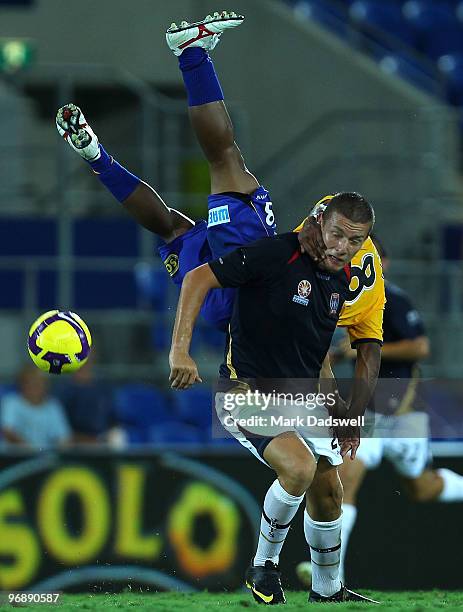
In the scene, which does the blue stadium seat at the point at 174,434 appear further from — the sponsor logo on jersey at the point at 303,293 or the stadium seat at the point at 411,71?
the stadium seat at the point at 411,71

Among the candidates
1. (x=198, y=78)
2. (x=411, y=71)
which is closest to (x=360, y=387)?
(x=198, y=78)

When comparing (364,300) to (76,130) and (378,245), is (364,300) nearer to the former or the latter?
(378,245)

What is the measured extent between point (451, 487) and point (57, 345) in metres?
3.50

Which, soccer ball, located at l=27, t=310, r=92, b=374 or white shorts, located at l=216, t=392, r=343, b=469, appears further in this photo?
soccer ball, located at l=27, t=310, r=92, b=374

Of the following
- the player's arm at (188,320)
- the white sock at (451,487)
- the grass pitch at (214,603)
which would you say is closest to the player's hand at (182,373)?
the player's arm at (188,320)

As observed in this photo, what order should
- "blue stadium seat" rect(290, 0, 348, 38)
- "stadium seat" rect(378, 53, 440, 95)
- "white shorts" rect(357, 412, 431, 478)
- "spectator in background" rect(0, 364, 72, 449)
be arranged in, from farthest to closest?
"blue stadium seat" rect(290, 0, 348, 38) → "stadium seat" rect(378, 53, 440, 95) → "spectator in background" rect(0, 364, 72, 449) → "white shorts" rect(357, 412, 431, 478)

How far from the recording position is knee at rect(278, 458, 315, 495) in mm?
6137

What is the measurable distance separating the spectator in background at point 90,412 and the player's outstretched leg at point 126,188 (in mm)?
3441

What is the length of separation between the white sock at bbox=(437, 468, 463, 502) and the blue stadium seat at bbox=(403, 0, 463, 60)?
8950 millimetres

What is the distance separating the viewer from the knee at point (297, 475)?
20.1 feet

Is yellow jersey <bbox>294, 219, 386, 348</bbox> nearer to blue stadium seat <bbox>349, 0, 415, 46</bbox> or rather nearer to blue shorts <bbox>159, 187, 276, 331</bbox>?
blue shorts <bbox>159, 187, 276, 331</bbox>

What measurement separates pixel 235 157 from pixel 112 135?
840 cm

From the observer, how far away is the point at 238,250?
612 cm

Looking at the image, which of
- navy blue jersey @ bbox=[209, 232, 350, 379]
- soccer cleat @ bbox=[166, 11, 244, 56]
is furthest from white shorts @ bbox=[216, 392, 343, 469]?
soccer cleat @ bbox=[166, 11, 244, 56]
